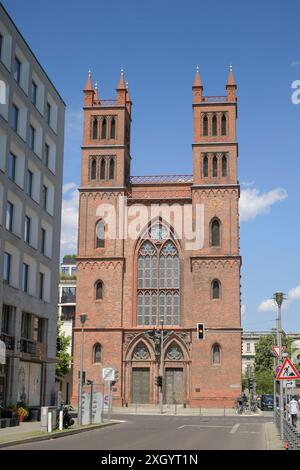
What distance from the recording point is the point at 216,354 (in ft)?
201

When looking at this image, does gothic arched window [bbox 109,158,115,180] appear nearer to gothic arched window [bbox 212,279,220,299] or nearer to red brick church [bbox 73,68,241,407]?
red brick church [bbox 73,68,241,407]

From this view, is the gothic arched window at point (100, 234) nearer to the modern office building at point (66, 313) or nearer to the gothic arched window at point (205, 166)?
the gothic arched window at point (205, 166)

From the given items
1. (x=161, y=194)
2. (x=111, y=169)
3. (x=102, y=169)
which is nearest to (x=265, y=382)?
(x=161, y=194)

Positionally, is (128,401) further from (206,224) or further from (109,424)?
(109,424)

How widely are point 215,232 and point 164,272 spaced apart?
233 inches

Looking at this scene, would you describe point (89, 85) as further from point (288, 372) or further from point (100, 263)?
point (288, 372)

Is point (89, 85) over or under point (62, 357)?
over

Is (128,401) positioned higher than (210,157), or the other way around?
(210,157)

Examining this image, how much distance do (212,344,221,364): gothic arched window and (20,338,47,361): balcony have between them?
2413cm

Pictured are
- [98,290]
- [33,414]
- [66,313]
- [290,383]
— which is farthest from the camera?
[66,313]

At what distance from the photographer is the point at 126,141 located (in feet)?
228
